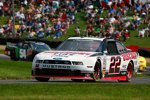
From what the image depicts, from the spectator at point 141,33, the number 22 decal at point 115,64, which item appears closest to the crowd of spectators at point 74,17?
the spectator at point 141,33

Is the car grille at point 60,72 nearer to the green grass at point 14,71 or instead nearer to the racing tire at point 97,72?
the racing tire at point 97,72

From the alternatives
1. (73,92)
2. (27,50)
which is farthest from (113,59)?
(27,50)

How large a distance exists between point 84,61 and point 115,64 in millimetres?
2319

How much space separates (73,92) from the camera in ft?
46.8

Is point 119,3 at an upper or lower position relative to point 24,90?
upper

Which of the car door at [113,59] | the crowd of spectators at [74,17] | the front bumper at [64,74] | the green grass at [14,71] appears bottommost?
the green grass at [14,71]

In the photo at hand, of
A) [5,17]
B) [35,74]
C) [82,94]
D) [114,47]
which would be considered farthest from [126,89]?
[5,17]

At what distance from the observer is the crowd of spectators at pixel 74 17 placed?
46.3 meters

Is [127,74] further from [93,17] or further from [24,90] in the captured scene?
[93,17]

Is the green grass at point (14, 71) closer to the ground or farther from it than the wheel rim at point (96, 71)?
closer to the ground

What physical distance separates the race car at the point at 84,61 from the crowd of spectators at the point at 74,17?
24144mm

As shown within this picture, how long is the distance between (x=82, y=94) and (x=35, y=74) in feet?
16.9

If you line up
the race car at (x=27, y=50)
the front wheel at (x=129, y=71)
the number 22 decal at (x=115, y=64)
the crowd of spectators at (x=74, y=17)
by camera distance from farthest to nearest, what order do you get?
the crowd of spectators at (x=74, y=17)
the race car at (x=27, y=50)
the front wheel at (x=129, y=71)
the number 22 decal at (x=115, y=64)

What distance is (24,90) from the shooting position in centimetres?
1434
